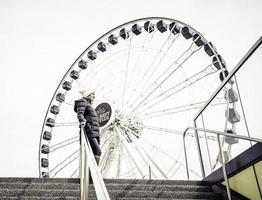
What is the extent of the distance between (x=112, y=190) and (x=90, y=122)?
4.33 feet

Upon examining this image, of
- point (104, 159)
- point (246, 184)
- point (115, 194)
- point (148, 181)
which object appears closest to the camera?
point (246, 184)

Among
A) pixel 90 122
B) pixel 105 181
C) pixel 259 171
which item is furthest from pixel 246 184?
pixel 90 122

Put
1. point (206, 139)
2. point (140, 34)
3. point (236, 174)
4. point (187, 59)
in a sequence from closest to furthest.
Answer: point (236, 174) → point (206, 139) → point (187, 59) → point (140, 34)

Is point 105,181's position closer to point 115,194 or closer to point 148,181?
point 115,194

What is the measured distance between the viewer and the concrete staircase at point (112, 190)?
320cm

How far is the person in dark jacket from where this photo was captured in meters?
4.28

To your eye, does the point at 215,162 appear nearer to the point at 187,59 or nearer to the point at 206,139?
the point at 206,139

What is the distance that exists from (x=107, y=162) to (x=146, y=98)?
7.92 ft

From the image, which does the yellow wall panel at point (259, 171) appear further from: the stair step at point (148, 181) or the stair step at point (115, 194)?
the stair step at point (148, 181)

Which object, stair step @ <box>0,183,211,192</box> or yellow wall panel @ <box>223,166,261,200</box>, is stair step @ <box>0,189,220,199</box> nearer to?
stair step @ <box>0,183,211,192</box>

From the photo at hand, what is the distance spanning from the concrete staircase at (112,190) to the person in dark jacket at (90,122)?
706mm

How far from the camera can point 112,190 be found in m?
3.35

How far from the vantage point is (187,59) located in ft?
34.0

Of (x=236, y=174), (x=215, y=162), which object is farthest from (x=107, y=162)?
(x=236, y=174)
